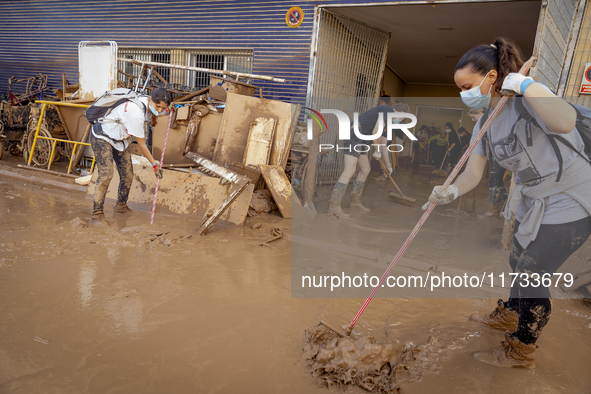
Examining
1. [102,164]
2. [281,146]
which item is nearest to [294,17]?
[281,146]

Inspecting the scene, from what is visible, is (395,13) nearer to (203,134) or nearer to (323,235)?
(203,134)

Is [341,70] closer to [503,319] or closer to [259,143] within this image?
[259,143]

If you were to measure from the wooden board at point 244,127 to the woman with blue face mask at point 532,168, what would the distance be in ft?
12.1

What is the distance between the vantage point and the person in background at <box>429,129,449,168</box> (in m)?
12.8

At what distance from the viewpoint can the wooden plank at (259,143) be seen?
561 cm

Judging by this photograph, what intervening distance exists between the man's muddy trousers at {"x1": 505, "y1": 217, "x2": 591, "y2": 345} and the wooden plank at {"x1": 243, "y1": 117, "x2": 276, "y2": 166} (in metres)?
3.87

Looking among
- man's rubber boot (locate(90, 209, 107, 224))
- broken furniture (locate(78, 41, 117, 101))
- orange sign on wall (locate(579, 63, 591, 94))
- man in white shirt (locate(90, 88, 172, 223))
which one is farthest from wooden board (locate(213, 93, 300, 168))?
orange sign on wall (locate(579, 63, 591, 94))

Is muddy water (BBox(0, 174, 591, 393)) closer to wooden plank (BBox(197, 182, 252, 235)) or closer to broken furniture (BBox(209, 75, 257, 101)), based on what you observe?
wooden plank (BBox(197, 182, 252, 235))

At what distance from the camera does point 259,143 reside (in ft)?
18.5

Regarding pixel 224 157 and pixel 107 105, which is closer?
pixel 107 105

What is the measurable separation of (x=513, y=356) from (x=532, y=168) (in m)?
1.13

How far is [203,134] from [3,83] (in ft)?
29.5

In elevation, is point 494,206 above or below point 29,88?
below

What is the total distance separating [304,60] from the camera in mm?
7398
